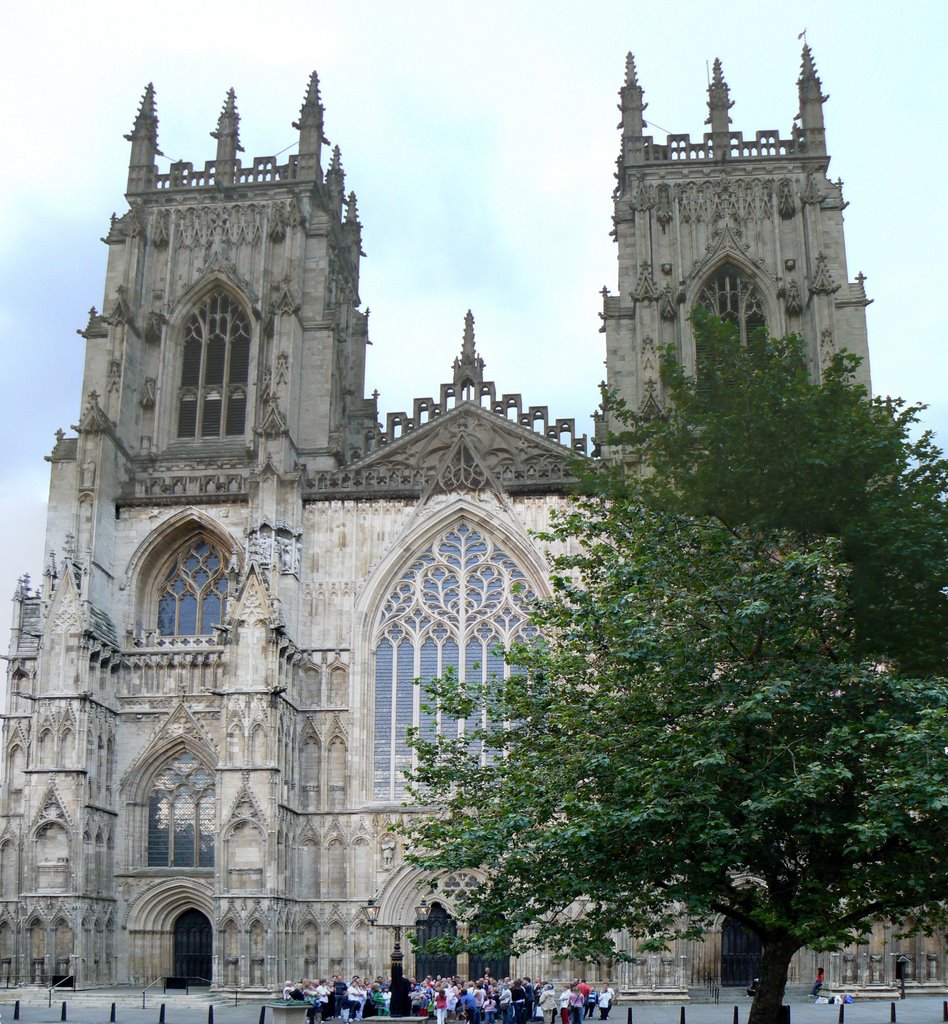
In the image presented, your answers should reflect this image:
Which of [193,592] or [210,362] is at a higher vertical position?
[210,362]

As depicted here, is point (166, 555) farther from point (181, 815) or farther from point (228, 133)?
point (228, 133)

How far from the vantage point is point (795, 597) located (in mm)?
18531

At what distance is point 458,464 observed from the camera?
39125 mm

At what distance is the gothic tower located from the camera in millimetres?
40719

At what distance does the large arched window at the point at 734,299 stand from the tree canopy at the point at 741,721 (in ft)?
66.2

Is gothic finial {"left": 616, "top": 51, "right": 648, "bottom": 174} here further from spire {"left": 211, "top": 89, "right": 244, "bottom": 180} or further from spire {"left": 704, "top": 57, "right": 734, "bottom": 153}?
spire {"left": 211, "top": 89, "right": 244, "bottom": 180}

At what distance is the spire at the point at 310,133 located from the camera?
44500mm

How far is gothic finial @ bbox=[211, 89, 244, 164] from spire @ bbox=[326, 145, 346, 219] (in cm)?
378

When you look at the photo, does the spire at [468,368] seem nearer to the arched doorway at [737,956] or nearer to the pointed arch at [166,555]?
the pointed arch at [166,555]

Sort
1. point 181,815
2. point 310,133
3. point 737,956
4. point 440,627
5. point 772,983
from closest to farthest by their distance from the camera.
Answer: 1. point 772,983
2. point 737,956
3. point 181,815
4. point 440,627
5. point 310,133

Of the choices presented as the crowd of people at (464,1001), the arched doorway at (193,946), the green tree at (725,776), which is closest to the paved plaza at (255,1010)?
the crowd of people at (464,1001)

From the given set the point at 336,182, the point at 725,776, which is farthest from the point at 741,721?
the point at 336,182

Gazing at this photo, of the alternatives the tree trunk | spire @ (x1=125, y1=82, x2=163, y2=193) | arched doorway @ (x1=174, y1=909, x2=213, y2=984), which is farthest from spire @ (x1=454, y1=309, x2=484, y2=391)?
the tree trunk

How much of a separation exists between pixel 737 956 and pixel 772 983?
17132 millimetres
